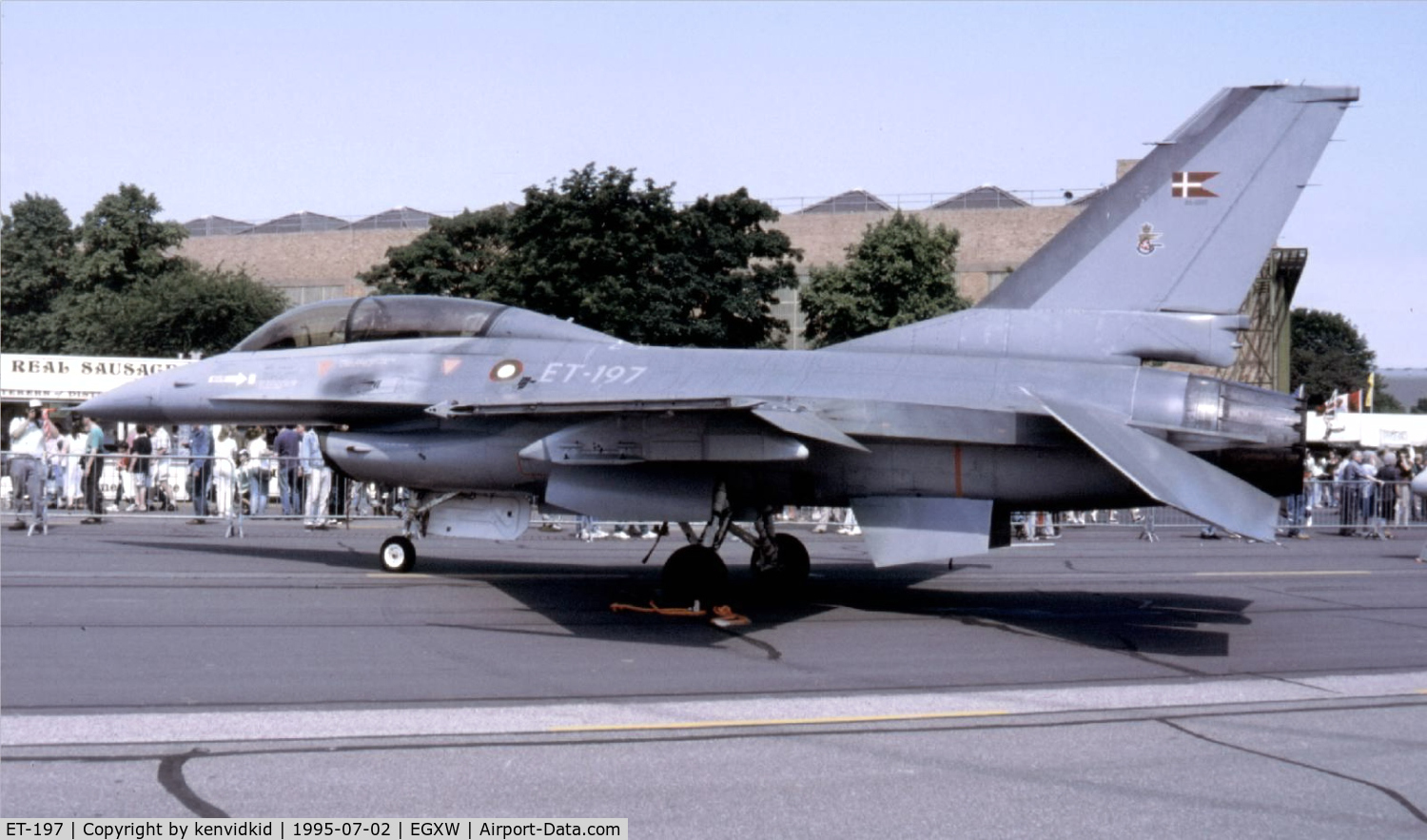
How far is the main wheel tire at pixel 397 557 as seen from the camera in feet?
48.0

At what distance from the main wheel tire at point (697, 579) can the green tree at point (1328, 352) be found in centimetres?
10218

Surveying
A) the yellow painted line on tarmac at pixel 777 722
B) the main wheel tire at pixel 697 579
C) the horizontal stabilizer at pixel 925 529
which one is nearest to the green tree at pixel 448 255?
the main wheel tire at pixel 697 579

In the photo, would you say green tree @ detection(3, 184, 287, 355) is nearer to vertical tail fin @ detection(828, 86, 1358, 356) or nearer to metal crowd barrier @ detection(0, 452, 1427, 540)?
metal crowd barrier @ detection(0, 452, 1427, 540)

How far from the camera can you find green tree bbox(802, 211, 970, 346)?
49562 mm

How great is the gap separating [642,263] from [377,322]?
26598mm

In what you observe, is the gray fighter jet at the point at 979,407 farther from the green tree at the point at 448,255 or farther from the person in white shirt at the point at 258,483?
the green tree at the point at 448,255

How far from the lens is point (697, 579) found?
11906mm

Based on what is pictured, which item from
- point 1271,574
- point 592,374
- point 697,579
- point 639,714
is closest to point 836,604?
point 697,579

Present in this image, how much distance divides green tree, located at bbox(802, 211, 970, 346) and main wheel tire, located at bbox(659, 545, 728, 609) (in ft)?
124

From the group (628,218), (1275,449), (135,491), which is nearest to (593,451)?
(1275,449)

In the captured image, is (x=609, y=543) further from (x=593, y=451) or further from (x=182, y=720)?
(x=182, y=720)

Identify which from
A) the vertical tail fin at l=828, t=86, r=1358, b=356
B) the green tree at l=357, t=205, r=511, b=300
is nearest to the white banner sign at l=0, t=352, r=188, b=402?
the green tree at l=357, t=205, r=511, b=300

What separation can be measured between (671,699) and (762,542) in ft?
16.6

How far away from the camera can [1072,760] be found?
6785 millimetres
